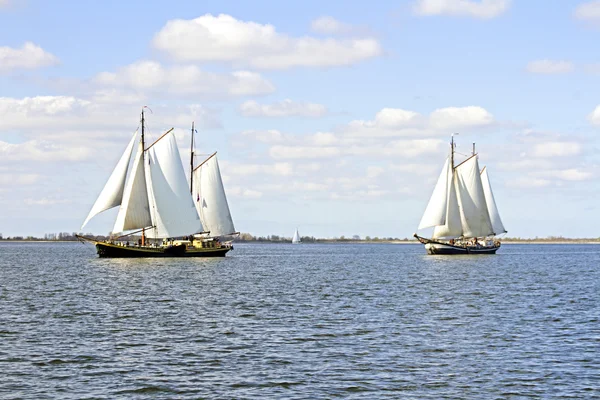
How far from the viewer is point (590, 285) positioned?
7344 centimetres

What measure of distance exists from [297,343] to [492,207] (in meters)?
123

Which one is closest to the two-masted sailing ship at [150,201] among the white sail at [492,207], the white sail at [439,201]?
the white sail at [439,201]

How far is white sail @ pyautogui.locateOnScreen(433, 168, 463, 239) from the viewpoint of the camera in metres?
125

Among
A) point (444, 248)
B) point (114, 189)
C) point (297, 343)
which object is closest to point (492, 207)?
point (444, 248)

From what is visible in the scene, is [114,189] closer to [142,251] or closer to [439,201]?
[142,251]

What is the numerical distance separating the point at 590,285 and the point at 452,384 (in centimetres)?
5153

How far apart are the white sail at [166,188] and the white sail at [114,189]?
3860mm

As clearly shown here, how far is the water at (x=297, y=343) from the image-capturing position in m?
26.0

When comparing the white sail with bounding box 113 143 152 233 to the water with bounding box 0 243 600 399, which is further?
the white sail with bounding box 113 143 152 233

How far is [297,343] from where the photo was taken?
113ft

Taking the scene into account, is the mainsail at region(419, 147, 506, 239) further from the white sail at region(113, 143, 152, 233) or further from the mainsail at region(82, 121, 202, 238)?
the white sail at region(113, 143, 152, 233)

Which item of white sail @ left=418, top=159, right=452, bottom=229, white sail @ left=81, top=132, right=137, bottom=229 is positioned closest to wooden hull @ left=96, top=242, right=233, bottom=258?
white sail @ left=81, top=132, right=137, bottom=229

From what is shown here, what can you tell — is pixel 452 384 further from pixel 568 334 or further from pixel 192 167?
pixel 192 167

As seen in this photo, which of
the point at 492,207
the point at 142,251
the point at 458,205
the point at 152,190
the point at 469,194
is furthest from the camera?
the point at 492,207
